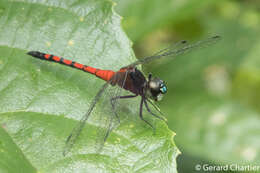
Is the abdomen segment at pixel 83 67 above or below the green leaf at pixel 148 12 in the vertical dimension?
below

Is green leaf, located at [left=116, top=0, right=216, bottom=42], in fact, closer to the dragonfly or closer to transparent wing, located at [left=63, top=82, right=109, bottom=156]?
the dragonfly

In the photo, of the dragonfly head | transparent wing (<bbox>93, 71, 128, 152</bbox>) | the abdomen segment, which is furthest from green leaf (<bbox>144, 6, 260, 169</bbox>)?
the abdomen segment

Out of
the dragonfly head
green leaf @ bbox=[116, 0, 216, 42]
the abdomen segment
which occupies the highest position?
green leaf @ bbox=[116, 0, 216, 42]

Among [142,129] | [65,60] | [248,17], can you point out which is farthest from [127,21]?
[248,17]

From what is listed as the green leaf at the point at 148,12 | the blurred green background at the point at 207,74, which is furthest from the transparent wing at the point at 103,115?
the green leaf at the point at 148,12

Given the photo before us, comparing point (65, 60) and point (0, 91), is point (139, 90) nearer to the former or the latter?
point (65, 60)

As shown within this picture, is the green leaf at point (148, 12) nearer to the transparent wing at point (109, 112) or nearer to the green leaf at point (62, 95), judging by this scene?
the transparent wing at point (109, 112)
